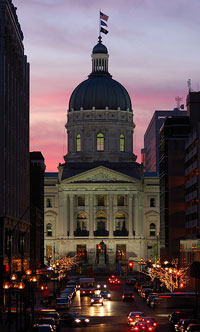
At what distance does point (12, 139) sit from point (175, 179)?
42.9m

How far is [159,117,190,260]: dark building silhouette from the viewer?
15075cm

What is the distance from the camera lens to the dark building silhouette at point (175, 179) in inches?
5935

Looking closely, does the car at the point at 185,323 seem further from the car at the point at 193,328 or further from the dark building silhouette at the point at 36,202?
the dark building silhouette at the point at 36,202

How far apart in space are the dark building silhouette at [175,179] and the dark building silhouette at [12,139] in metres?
22.6

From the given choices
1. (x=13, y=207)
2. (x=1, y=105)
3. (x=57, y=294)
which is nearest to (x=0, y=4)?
(x=1, y=105)

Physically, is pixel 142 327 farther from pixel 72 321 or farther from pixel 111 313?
pixel 111 313

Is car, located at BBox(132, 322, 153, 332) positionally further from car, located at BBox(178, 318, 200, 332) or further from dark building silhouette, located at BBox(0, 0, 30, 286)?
dark building silhouette, located at BBox(0, 0, 30, 286)

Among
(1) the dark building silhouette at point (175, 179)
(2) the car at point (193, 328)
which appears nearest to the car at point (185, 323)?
(2) the car at point (193, 328)

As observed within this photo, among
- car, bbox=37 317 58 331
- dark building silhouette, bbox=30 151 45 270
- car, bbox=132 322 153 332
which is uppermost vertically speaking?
dark building silhouette, bbox=30 151 45 270

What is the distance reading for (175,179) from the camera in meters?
151

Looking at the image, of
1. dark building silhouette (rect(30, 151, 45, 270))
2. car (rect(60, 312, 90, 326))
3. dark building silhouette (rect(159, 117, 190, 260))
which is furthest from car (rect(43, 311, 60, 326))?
dark building silhouette (rect(30, 151, 45, 270))

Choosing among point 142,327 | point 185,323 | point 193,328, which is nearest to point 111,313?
point 142,327

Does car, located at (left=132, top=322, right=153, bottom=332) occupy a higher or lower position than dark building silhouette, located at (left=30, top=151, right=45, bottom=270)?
lower

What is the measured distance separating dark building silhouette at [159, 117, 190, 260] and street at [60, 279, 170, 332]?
69.8 ft
